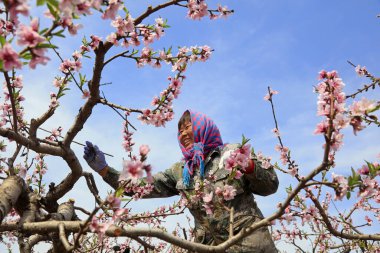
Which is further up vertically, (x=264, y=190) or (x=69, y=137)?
(x=69, y=137)

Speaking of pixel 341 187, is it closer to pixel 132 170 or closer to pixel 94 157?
pixel 132 170

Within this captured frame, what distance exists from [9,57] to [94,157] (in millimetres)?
2887

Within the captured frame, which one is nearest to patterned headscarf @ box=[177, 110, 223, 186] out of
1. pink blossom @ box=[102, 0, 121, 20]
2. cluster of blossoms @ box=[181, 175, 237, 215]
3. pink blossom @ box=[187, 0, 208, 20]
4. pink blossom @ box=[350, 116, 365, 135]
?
cluster of blossoms @ box=[181, 175, 237, 215]

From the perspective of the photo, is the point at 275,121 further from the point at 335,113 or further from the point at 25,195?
the point at 25,195

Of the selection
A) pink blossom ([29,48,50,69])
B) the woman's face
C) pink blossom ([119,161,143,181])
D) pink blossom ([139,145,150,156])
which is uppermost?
the woman's face

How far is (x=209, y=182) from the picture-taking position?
3.62 meters

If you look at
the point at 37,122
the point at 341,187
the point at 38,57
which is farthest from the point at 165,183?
the point at 38,57

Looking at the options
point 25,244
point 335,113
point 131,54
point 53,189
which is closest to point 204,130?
point 131,54

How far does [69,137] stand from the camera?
3.34 m

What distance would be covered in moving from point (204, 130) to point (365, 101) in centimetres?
254

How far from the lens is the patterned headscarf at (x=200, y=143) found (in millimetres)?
3992

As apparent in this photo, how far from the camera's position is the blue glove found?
13.7ft

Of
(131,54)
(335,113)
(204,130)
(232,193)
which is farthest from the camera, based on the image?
(204,130)

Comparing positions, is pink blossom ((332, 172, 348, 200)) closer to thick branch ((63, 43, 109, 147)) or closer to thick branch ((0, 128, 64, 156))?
thick branch ((63, 43, 109, 147))
